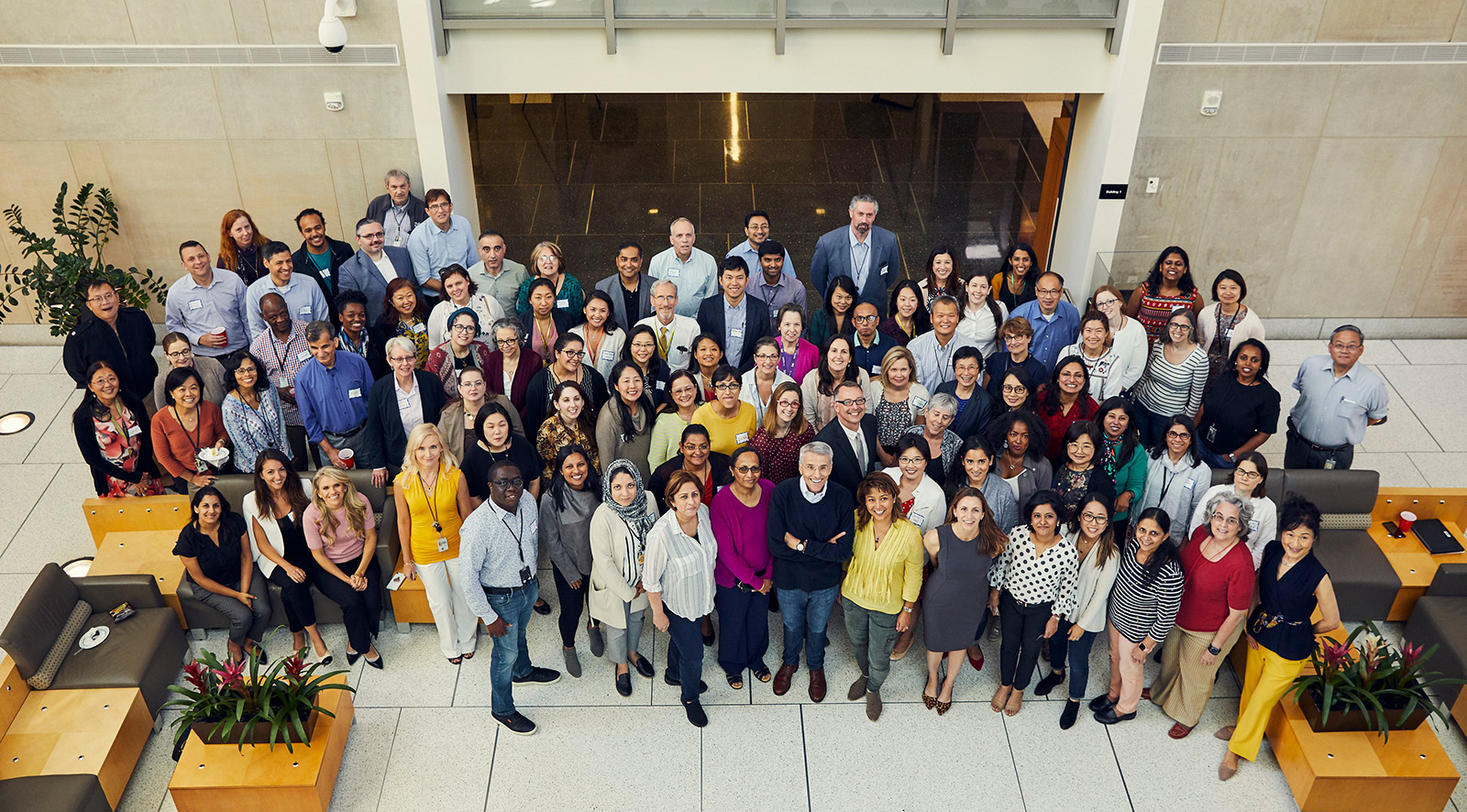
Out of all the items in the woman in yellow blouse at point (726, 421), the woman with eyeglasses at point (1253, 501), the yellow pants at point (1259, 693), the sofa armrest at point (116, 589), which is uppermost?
the woman in yellow blouse at point (726, 421)

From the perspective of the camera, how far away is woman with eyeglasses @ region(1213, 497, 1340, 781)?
536cm

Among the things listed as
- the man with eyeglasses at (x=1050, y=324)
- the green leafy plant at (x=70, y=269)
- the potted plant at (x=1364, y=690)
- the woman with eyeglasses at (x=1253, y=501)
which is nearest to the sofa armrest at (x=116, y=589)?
the green leafy plant at (x=70, y=269)

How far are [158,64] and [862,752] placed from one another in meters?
7.48

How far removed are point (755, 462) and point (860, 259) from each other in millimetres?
3028

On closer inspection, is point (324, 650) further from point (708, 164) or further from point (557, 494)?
point (708, 164)

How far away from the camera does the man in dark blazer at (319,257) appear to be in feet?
25.7

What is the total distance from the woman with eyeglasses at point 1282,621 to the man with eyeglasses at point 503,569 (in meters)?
3.90

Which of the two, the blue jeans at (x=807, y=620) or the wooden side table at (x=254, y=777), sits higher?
the blue jeans at (x=807, y=620)

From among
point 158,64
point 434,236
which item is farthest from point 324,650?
point 158,64

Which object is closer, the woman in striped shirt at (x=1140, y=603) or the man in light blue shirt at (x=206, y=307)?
the woman in striped shirt at (x=1140, y=603)

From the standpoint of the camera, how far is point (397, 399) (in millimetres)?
6438

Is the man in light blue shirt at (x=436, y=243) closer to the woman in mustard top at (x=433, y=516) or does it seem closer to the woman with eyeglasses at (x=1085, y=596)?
the woman in mustard top at (x=433, y=516)

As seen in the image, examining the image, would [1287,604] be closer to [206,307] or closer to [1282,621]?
[1282,621]

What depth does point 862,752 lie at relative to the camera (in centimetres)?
591
